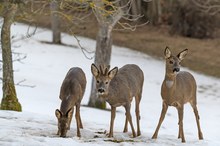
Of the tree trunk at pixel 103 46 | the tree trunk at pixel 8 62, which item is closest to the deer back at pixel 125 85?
the tree trunk at pixel 8 62

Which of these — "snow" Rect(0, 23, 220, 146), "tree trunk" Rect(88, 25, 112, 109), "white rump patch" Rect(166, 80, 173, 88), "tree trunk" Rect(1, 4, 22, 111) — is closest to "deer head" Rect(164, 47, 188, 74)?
"white rump patch" Rect(166, 80, 173, 88)

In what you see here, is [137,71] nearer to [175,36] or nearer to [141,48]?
[141,48]

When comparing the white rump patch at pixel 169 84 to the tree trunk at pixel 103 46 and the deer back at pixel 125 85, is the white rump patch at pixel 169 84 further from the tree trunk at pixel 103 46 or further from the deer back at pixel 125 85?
the tree trunk at pixel 103 46


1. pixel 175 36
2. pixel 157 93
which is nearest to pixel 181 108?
pixel 157 93

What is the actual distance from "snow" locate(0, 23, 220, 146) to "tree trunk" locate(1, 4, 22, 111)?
19.1 inches

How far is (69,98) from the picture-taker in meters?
9.75

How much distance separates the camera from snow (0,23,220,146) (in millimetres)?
9805

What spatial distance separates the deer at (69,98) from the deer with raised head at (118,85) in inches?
17.3

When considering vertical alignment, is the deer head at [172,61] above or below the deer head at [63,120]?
above

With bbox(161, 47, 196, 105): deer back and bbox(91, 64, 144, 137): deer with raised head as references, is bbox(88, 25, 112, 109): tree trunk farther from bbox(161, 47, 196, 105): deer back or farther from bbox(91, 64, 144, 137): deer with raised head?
bbox(161, 47, 196, 105): deer back

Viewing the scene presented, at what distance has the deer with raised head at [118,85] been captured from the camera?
9.66 meters

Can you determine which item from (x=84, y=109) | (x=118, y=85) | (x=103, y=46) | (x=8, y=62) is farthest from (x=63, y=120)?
(x=103, y=46)

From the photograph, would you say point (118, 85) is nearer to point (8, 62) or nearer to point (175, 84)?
point (175, 84)

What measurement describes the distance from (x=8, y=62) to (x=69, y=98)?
129 inches
